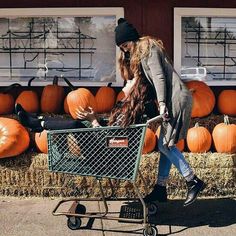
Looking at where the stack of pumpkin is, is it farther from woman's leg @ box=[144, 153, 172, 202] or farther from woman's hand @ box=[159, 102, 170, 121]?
woman's hand @ box=[159, 102, 170, 121]

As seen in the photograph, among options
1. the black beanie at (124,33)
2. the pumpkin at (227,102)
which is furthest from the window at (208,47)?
the black beanie at (124,33)

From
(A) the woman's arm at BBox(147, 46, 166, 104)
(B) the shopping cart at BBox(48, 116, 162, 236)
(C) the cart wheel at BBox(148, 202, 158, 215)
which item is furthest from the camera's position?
(C) the cart wheel at BBox(148, 202, 158, 215)

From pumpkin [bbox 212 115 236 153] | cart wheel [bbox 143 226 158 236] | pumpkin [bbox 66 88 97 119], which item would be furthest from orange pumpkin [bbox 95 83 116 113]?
cart wheel [bbox 143 226 158 236]

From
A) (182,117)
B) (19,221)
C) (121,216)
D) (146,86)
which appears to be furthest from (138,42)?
(19,221)

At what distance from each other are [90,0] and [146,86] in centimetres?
233

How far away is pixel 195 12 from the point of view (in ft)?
23.9

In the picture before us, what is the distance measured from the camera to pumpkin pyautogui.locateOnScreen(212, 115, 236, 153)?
6.61 metres

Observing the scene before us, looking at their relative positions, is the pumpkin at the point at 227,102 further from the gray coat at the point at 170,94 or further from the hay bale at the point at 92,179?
the gray coat at the point at 170,94

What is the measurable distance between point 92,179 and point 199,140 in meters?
1.34

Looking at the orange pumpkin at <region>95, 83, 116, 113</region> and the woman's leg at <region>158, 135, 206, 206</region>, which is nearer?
the woman's leg at <region>158, 135, 206, 206</region>

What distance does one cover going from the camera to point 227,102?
720 centimetres

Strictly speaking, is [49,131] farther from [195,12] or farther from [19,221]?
[195,12]

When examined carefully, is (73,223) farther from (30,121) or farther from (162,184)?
(30,121)

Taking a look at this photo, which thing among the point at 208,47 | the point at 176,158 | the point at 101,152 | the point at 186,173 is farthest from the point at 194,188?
the point at 208,47
